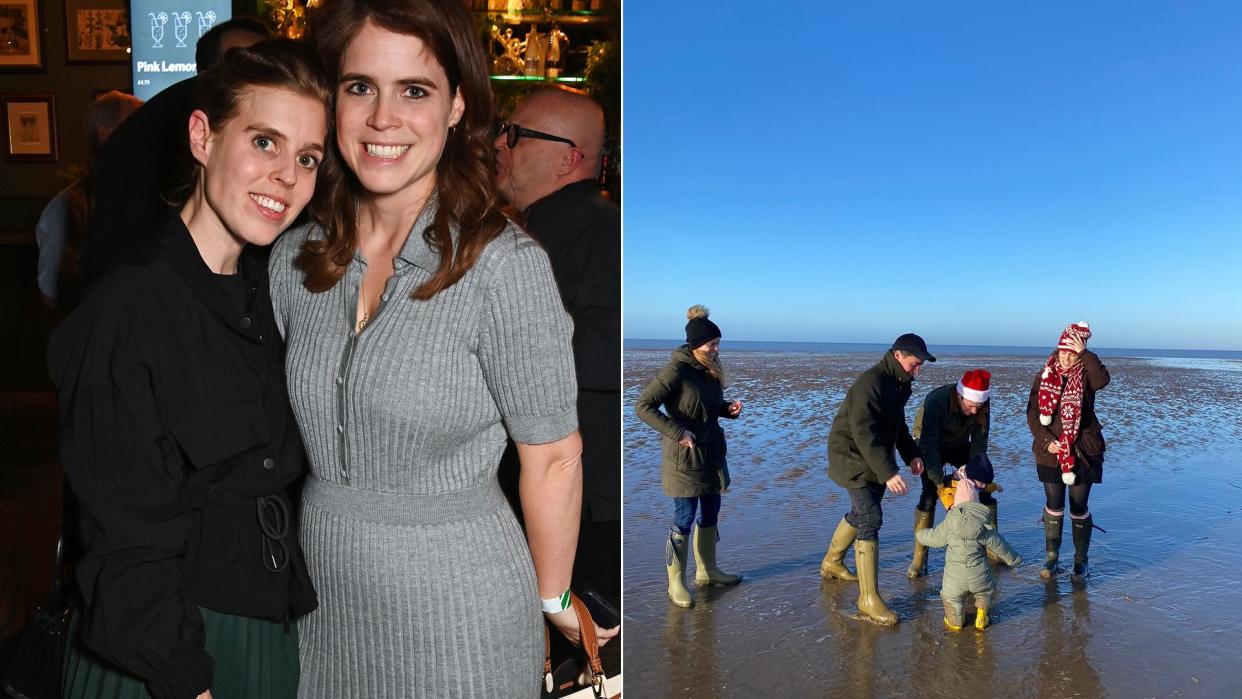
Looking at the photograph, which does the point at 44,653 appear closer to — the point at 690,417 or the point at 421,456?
the point at 421,456

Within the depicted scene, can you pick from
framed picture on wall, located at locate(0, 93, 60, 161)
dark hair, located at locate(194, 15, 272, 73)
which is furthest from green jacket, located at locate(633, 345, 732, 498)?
framed picture on wall, located at locate(0, 93, 60, 161)

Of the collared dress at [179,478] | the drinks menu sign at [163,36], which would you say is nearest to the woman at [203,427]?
the collared dress at [179,478]

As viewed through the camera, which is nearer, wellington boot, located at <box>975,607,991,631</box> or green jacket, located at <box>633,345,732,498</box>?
green jacket, located at <box>633,345,732,498</box>

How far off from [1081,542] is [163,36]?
15.2 ft

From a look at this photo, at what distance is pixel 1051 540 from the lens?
4.87 meters

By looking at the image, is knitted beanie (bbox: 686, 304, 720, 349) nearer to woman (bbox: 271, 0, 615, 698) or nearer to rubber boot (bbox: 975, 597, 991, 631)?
rubber boot (bbox: 975, 597, 991, 631)

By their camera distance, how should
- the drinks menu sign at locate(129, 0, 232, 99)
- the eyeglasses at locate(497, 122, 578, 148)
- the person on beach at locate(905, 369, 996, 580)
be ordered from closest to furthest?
1. the eyeglasses at locate(497, 122, 578, 148)
2. the drinks menu sign at locate(129, 0, 232, 99)
3. the person on beach at locate(905, 369, 996, 580)

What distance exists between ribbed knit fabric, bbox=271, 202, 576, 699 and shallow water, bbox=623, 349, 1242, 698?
2544 mm

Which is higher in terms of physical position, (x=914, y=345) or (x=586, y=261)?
(x=586, y=261)

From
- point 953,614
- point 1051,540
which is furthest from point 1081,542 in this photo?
point 953,614

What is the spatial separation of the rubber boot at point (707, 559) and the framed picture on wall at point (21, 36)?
12.5 ft

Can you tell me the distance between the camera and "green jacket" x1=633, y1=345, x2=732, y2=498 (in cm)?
392

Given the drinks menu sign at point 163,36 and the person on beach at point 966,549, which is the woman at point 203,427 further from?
the person on beach at point 966,549

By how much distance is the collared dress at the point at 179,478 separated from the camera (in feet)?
3.28
